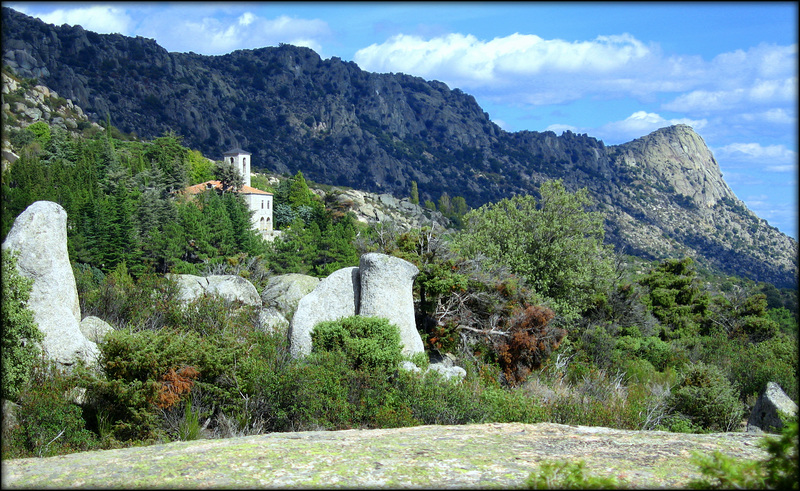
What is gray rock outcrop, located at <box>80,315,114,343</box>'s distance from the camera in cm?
1441

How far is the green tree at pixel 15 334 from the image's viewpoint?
891 cm

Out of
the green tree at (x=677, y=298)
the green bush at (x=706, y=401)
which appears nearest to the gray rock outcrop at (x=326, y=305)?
the green bush at (x=706, y=401)

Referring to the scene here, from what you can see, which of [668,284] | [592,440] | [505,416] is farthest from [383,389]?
[668,284]

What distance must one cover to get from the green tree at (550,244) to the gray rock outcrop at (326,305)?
33.8 feet

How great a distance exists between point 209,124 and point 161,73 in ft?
76.8

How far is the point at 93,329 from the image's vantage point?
48.4 feet

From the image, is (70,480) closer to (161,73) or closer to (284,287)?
(284,287)

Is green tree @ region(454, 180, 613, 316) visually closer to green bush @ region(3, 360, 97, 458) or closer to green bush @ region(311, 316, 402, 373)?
green bush @ region(311, 316, 402, 373)

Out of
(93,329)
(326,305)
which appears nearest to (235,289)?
(93,329)

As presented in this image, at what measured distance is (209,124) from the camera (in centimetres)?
18250

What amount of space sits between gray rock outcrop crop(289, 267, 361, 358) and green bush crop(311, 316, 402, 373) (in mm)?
638

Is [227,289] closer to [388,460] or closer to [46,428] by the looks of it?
[46,428]

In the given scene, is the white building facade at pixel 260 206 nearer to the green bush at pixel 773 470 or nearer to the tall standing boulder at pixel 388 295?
the tall standing boulder at pixel 388 295

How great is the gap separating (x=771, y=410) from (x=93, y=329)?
56.9 feet
